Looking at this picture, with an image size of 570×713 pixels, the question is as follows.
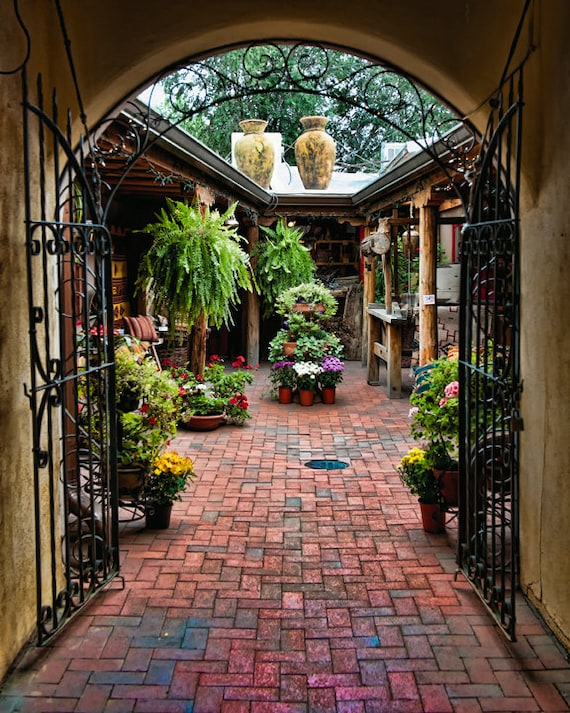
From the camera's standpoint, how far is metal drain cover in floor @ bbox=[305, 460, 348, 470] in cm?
678

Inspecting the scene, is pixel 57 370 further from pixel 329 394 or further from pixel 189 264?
pixel 329 394

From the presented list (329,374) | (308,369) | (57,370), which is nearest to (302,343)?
(308,369)

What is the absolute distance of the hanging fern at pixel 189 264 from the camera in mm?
7418

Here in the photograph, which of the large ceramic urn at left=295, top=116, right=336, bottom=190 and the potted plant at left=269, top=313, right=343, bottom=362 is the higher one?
the large ceramic urn at left=295, top=116, right=336, bottom=190

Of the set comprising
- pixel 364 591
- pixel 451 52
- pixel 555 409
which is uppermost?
pixel 451 52

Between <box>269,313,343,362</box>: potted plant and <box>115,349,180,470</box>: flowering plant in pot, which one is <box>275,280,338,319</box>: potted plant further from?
<box>115,349,180,470</box>: flowering plant in pot

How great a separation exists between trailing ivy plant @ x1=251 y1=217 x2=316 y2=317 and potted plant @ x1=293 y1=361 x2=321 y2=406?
3276 mm

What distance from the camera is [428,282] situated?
9.23 meters

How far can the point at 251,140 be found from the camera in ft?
49.4

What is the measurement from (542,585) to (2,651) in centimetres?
261

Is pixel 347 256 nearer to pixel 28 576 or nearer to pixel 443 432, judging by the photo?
pixel 443 432

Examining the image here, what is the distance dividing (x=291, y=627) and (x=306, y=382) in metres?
6.39

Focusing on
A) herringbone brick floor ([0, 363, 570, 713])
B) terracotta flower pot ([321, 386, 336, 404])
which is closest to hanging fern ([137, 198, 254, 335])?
herringbone brick floor ([0, 363, 570, 713])

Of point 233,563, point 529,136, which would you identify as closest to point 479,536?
point 233,563
